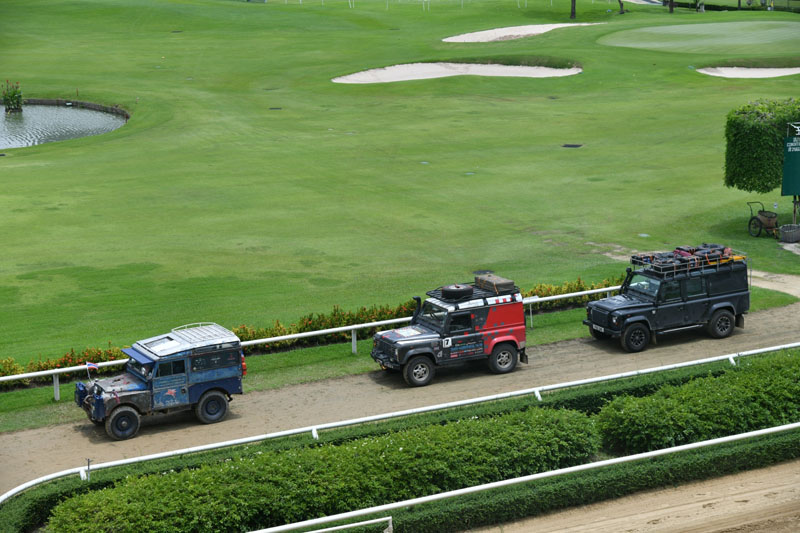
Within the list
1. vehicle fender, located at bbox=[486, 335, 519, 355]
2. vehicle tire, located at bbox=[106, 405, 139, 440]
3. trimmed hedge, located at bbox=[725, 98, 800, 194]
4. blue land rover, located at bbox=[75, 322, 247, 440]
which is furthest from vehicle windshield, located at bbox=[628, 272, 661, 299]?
vehicle tire, located at bbox=[106, 405, 139, 440]

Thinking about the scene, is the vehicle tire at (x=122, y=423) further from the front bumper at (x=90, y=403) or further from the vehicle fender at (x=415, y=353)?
the vehicle fender at (x=415, y=353)

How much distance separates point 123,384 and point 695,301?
1611cm

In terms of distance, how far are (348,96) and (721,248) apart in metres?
49.4

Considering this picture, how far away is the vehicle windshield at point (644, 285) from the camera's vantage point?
2743cm

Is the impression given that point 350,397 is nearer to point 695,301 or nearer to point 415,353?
point 415,353

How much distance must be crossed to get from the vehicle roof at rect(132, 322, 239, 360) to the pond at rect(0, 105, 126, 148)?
1780 inches

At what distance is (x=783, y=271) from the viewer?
34.8m

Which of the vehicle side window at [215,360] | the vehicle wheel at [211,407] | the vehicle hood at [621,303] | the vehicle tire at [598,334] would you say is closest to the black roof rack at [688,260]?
the vehicle hood at [621,303]

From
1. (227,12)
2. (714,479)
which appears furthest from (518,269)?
(227,12)

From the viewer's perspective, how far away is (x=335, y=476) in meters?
17.8

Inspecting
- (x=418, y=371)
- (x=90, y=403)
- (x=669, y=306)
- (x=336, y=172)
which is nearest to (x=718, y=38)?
(x=336, y=172)

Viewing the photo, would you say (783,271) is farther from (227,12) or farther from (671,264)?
(227,12)

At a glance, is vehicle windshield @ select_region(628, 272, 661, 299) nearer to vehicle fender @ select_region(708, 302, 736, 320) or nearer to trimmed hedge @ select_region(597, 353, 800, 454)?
vehicle fender @ select_region(708, 302, 736, 320)

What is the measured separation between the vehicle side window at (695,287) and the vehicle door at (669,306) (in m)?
0.33
